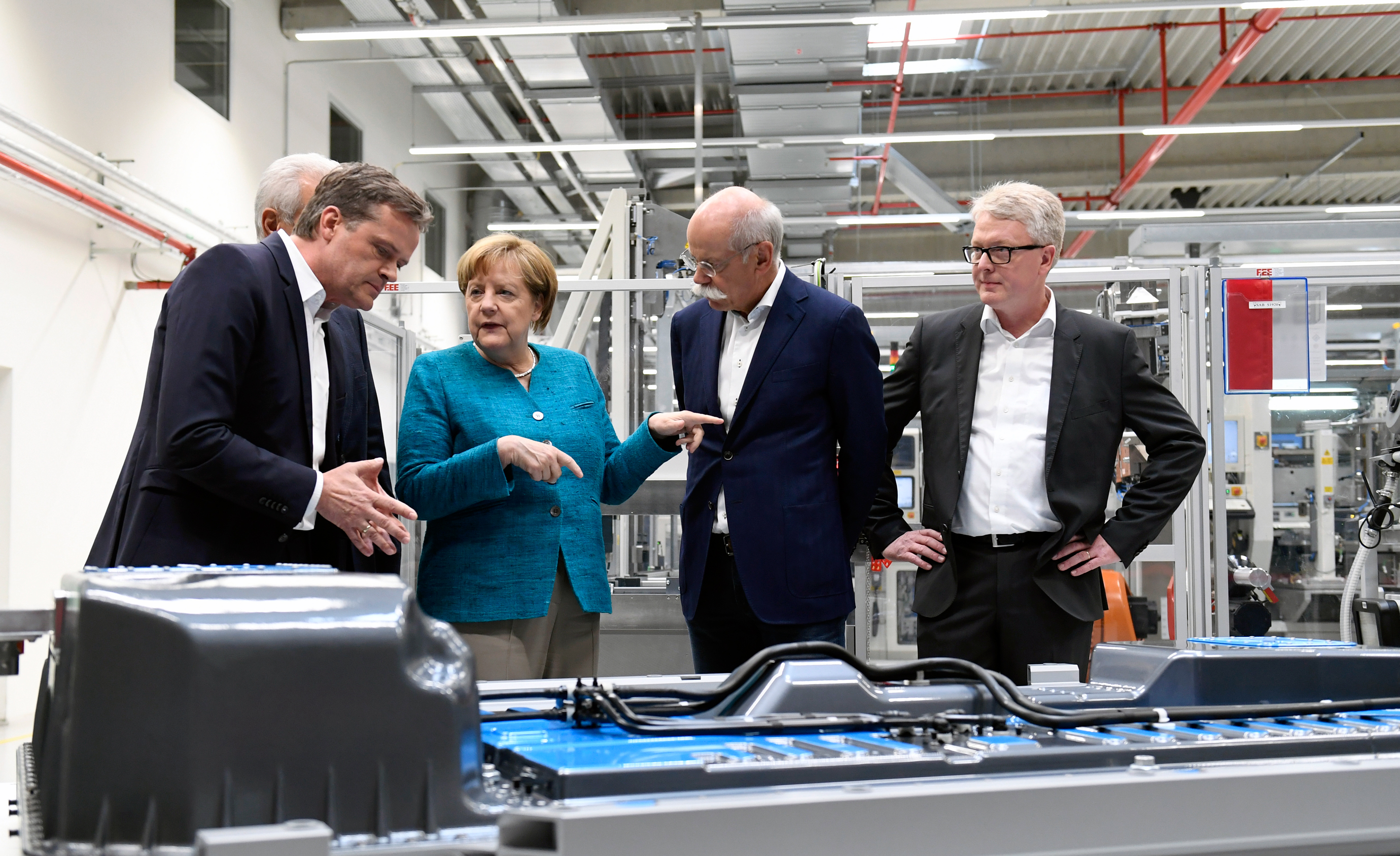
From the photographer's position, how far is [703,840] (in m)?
0.71

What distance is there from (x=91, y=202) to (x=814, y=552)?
19.0ft

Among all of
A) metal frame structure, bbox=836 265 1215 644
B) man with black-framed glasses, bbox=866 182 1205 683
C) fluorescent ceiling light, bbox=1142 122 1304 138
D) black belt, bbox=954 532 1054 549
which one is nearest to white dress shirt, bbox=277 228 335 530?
man with black-framed glasses, bbox=866 182 1205 683

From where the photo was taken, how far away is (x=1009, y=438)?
7.03 feet

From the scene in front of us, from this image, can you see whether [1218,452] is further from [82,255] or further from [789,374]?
[82,255]

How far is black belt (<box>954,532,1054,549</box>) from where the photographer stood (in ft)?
6.87

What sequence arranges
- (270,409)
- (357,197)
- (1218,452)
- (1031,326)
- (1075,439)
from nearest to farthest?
(270,409), (357,197), (1075,439), (1031,326), (1218,452)

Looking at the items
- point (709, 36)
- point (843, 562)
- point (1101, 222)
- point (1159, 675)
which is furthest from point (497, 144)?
point (1159, 675)

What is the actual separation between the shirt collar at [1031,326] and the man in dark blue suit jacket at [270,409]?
42.3 inches

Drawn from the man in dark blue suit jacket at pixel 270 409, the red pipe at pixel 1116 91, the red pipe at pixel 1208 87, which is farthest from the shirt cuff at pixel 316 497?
the red pipe at pixel 1116 91

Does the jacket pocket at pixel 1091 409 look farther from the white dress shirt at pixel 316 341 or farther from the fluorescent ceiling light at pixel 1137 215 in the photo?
the fluorescent ceiling light at pixel 1137 215

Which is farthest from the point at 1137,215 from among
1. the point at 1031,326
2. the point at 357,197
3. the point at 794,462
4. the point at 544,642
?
the point at 357,197

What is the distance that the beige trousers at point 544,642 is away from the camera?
1.98 meters

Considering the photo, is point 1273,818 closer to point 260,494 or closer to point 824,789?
point 824,789

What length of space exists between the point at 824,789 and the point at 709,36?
9.56m
